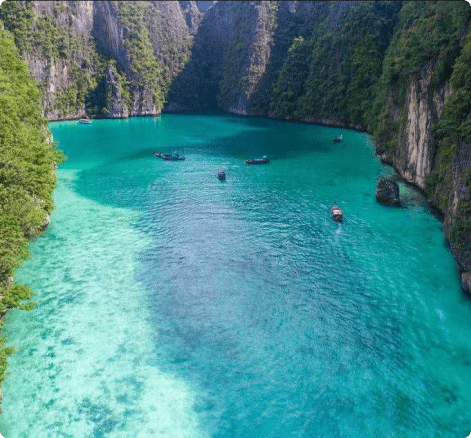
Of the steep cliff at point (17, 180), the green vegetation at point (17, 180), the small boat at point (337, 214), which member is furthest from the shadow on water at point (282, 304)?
the green vegetation at point (17, 180)

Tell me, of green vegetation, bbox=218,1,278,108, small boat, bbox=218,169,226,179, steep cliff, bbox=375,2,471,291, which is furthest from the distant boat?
green vegetation, bbox=218,1,278,108

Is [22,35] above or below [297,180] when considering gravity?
above

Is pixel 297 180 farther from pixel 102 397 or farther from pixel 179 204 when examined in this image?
pixel 102 397

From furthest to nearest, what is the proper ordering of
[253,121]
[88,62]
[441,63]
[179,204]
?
1. [88,62]
2. [253,121]
3. [179,204]
4. [441,63]

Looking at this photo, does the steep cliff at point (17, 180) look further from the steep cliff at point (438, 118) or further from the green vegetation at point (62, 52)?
the green vegetation at point (62, 52)

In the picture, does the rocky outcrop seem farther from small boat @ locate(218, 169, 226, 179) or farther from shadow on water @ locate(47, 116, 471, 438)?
small boat @ locate(218, 169, 226, 179)

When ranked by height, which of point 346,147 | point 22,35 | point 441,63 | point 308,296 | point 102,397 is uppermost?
point 22,35

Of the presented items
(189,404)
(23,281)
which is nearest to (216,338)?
(189,404)

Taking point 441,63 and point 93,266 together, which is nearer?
point 93,266
